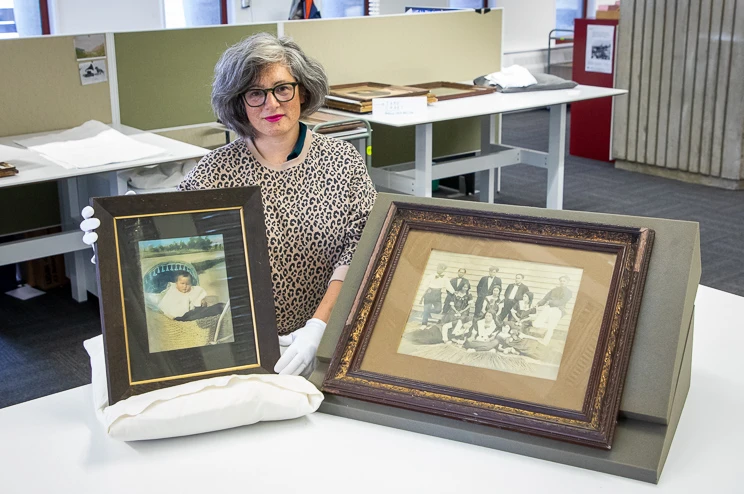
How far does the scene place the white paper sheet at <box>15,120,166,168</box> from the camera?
2852 millimetres

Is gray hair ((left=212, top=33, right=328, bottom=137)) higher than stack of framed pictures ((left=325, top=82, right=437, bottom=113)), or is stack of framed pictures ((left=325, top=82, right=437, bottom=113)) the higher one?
gray hair ((left=212, top=33, right=328, bottom=137))

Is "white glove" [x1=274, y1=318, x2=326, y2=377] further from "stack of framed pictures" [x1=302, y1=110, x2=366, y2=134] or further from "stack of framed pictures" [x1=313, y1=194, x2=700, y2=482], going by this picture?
"stack of framed pictures" [x1=302, y1=110, x2=366, y2=134]

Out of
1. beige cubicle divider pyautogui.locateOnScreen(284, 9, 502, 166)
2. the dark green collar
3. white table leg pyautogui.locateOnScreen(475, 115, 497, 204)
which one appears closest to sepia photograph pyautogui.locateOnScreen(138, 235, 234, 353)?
the dark green collar

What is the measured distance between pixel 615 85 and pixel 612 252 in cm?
507

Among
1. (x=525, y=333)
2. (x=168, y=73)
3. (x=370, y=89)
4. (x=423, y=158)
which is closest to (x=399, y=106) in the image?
(x=423, y=158)

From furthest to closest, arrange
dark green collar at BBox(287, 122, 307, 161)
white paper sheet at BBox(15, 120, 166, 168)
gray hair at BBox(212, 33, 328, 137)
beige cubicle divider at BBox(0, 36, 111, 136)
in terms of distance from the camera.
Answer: beige cubicle divider at BBox(0, 36, 111, 136)
white paper sheet at BBox(15, 120, 166, 168)
dark green collar at BBox(287, 122, 307, 161)
gray hair at BBox(212, 33, 328, 137)

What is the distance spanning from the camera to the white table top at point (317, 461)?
0.91 metres

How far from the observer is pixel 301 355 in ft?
3.70

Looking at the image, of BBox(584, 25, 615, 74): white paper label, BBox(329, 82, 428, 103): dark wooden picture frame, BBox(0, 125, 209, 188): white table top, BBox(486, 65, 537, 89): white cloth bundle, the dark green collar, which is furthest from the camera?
BBox(584, 25, 615, 74): white paper label

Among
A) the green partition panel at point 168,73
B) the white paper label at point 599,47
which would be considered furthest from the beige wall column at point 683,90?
the green partition panel at point 168,73

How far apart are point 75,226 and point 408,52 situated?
1.98 metres

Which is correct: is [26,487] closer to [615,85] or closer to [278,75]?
[278,75]

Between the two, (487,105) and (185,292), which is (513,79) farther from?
(185,292)

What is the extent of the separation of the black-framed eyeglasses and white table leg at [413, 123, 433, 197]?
2109 mm
